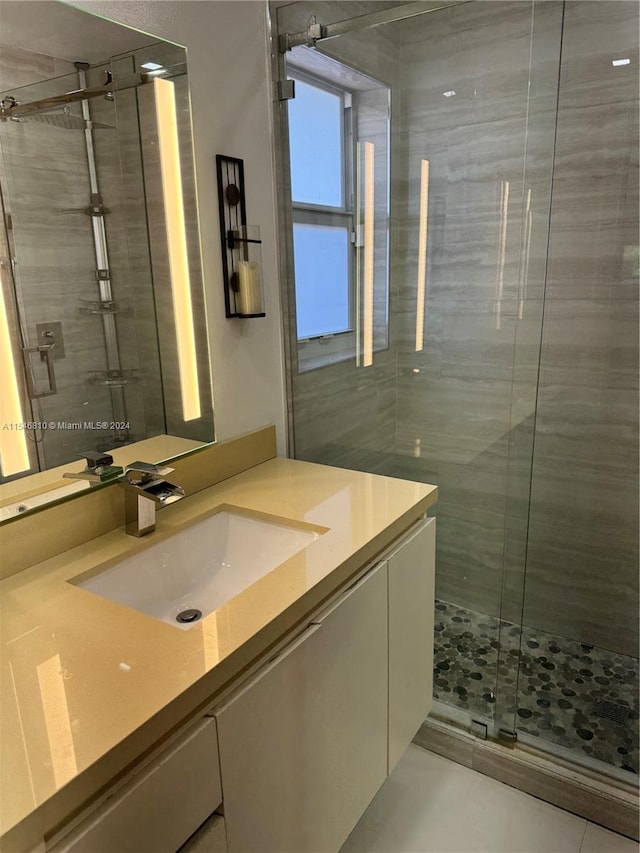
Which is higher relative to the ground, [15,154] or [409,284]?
[15,154]

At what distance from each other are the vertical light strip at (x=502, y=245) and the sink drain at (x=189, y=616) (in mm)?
1550

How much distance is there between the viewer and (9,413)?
3.85ft

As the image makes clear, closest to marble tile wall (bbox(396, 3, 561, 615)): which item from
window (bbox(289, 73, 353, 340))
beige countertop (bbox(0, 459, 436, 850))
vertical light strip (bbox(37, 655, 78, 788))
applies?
window (bbox(289, 73, 353, 340))

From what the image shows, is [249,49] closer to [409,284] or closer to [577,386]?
[409,284]

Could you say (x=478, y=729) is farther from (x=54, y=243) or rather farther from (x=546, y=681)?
(x=54, y=243)

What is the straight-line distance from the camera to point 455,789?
1799mm

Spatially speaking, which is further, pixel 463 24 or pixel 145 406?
pixel 463 24

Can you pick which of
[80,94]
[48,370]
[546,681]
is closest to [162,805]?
[48,370]

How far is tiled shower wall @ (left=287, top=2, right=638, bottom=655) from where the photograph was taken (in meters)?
2.01

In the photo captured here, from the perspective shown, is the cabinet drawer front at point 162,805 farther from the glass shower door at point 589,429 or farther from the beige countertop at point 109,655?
the glass shower door at point 589,429

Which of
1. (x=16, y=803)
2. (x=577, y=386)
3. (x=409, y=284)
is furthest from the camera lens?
(x=409, y=284)

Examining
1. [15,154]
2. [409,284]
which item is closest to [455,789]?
[409,284]

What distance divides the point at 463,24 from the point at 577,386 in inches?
51.7

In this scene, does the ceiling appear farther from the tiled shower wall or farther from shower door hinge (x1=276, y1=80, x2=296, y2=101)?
the tiled shower wall
